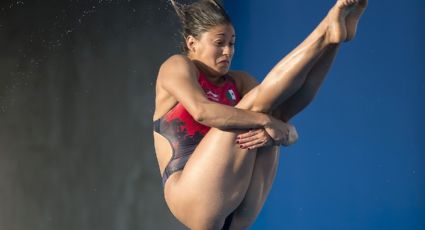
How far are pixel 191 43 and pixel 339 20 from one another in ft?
2.00

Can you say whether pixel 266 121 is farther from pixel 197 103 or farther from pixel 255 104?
pixel 197 103

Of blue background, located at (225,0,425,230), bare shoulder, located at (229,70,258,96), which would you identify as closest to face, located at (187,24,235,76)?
bare shoulder, located at (229,70,258,96)

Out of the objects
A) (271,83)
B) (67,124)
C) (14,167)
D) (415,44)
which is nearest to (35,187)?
(14,167)

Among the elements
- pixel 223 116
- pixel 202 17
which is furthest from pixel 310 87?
pixel 202 17

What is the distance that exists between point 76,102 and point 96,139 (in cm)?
19

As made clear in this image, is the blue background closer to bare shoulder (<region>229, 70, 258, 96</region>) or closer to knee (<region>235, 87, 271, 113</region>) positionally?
bare shoulder (<region>229, 70, 258, 96</region>)

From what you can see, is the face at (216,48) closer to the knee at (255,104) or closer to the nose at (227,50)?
the nose at (227,50)

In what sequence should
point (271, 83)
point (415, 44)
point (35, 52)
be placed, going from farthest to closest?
point (35, 52), point (415, 44), point (271, 83)

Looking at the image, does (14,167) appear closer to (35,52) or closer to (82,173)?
(82,173)

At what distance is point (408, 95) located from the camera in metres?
2.61

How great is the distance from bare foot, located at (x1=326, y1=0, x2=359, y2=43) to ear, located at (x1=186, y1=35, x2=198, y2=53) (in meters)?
0.57

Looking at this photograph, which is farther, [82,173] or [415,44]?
[82,173]

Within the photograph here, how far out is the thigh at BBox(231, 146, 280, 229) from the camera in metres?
1.76

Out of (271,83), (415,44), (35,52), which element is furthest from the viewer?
(35,52)
